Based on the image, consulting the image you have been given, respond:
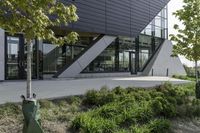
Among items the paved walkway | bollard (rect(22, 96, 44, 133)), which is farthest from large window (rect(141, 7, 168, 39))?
bollard (rect(22, 96, 44, 133))

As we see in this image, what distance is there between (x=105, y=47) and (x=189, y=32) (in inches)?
598

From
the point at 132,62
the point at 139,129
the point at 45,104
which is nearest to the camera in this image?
the point at 139,129

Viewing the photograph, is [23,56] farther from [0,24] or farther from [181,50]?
[0,24]

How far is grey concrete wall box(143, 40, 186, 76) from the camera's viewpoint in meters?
38.1

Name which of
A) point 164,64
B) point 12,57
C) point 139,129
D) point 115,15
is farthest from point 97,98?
point 164,64

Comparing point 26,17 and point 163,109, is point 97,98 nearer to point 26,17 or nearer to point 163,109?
point 163,109

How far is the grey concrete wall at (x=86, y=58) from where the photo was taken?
2588 cm

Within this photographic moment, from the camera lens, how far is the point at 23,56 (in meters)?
22.4

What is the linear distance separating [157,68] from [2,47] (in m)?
22.1

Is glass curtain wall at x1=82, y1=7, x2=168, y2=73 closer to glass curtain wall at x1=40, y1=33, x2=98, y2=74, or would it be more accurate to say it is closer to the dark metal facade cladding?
the dark metal facade cladding

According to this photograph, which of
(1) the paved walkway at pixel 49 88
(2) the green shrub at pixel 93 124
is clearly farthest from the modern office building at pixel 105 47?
(2) the green shrub at pixel 93 124

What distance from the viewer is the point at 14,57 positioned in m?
22.0

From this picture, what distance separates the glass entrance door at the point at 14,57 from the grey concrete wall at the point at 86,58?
3636 mm

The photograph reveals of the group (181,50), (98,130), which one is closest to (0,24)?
(98,130)
